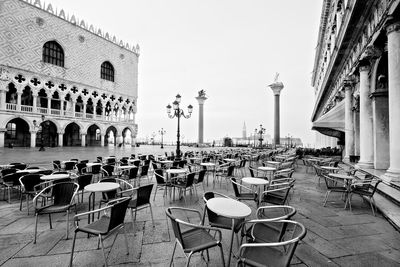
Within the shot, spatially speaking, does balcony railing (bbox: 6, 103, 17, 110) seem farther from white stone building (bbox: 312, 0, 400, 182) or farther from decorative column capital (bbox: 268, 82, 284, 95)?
decorative column capital (bbox: 268, 82, 284, 95)

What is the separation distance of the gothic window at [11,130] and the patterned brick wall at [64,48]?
299 inches

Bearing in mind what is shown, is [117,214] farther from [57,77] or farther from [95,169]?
[57,77]

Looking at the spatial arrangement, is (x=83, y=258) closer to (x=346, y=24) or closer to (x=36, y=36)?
(x=346, y=24)

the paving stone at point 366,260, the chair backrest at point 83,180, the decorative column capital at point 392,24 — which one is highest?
the decorative column capital at point 392,24

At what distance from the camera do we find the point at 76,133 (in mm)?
32188

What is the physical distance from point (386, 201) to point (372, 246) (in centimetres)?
251

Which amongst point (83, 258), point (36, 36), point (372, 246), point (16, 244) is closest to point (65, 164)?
point (16, 244)

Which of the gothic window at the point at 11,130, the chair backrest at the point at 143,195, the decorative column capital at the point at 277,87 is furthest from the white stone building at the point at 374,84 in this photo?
the gothic window at the point at 11,130

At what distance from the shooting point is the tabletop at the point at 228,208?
7.86ft

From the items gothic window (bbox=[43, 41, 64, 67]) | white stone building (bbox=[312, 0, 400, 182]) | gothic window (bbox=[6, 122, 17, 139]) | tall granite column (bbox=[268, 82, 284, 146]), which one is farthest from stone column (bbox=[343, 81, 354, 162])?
gothic window (bbox=[6, 122, 17, 139])

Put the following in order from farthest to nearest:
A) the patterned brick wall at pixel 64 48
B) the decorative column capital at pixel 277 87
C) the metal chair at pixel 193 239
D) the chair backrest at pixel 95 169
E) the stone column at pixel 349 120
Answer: the decorative column capital at pixel 277 87, the patterned brick wall at pixel 64 48, the stone column at pixel 349 120, the chair backrest at pixel 95 169, the metal chair at pixel 193 239

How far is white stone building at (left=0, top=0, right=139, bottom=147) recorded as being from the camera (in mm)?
23453

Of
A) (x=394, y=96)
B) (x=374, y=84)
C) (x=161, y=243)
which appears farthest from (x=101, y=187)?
(x=374, y=84)

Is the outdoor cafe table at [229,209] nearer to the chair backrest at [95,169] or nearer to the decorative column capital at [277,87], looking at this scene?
the chair backrest at [95,169]
